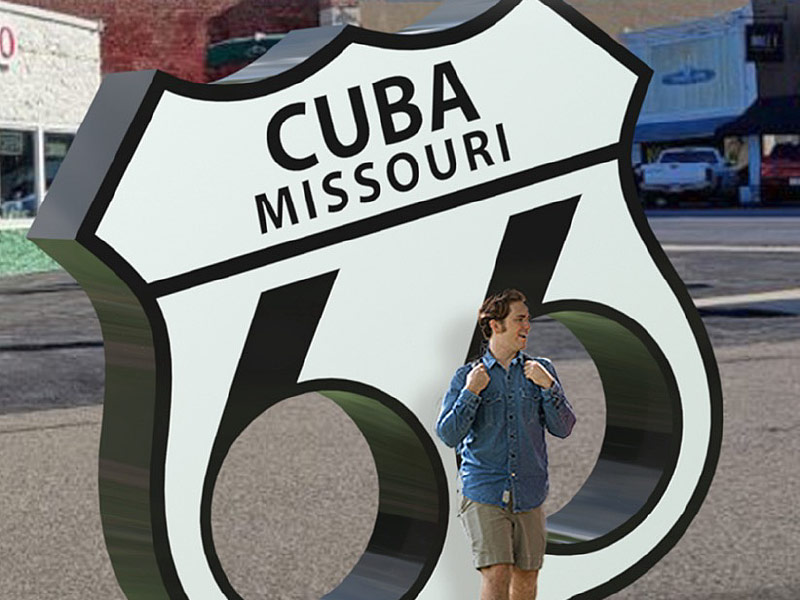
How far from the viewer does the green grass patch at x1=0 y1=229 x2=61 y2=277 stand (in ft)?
83.6

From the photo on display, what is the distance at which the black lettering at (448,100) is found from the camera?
5.11 metres

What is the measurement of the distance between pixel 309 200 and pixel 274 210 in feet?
0.48

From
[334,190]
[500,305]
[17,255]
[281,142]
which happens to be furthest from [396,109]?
[17,255]

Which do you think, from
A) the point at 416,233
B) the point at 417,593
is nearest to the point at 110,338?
the point at 416,233

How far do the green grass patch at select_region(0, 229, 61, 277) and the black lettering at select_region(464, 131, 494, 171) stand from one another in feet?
69.3

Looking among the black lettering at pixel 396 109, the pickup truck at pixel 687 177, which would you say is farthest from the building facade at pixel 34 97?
the pickup truck at pixel 687 177

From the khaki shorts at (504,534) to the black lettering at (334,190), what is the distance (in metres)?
1.08

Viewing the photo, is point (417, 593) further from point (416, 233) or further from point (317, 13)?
point (317, 13)

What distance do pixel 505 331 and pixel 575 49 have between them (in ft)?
4.82

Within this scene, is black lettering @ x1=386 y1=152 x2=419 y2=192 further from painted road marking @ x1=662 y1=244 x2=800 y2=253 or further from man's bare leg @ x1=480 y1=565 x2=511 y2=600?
painted road marking @ x1=662 y1=244 x2=800 y2=253

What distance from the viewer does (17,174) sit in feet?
84.7

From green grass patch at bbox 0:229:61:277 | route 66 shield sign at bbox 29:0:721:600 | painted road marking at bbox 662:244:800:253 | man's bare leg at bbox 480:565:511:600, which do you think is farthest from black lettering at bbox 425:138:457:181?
painted road marking at bbox 662:244:800:253

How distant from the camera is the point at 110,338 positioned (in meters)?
4.59

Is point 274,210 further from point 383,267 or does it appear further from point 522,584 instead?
point 522,584
